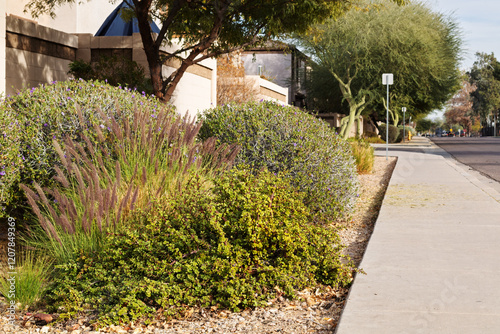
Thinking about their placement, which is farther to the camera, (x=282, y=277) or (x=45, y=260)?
(x=45, y=260)

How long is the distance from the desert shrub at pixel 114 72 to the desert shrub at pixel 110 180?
863cm

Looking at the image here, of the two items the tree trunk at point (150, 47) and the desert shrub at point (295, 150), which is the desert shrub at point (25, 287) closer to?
the desert shrub at point (295, 150)

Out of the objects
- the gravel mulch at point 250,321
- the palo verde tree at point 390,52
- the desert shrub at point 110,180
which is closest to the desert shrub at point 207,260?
the gravel mulch at point 250,321

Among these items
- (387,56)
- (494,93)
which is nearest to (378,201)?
(387,56)

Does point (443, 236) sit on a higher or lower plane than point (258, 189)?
lower

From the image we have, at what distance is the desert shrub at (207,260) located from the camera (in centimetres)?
485

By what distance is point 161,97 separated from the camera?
15.7 m

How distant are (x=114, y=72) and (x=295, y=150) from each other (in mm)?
9883

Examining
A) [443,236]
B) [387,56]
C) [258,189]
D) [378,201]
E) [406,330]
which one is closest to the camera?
[406,330]

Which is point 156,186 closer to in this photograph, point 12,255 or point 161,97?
point 12,255

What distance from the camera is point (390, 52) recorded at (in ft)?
126

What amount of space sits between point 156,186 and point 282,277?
199 centimetres

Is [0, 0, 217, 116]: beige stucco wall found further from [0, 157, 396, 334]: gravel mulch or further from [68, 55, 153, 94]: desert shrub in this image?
[0, 157, 396, 334]: gravel mulch

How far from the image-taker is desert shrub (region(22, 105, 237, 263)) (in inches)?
216
